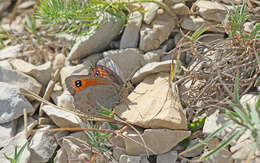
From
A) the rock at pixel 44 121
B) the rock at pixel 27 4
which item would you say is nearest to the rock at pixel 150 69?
the rock at pixel 44 121

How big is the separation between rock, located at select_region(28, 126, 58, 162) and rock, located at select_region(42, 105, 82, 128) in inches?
5.1

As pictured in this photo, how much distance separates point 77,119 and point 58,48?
109cm

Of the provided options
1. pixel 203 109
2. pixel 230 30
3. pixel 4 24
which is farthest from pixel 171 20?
pixel 4 24

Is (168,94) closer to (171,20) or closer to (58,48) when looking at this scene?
(171,20)

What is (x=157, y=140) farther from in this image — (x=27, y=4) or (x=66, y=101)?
(x=27, y=4)

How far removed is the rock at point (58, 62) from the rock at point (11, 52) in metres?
0.39

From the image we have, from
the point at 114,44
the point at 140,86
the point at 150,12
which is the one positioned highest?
the point at 150,12

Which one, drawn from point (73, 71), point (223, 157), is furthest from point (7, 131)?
point (223, 157)

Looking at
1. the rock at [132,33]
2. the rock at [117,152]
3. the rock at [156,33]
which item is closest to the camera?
the rock at [117,152]

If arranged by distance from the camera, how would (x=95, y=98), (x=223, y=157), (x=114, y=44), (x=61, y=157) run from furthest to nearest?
(x=114, y=44), (x=95, y=98), (x=61, y=157), (x=223, y=157)

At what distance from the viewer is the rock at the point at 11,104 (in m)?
2.57

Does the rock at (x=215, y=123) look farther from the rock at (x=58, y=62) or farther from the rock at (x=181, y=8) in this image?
the rock at (x=58, y=62)

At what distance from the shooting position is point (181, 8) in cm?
270

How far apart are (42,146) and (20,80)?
26.8 inches
